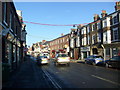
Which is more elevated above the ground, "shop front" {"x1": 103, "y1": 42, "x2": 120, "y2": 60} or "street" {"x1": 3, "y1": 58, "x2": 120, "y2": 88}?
"shop front" {"x1": 103, "y1": 42, "x2": 120, "y2": 60}

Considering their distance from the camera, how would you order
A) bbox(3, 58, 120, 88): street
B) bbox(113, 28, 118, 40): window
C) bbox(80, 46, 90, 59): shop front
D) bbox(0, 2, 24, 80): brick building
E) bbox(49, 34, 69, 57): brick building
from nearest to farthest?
bbox(3, 58, 120, 88): street
bbox(0, 2, 24, 80): brick building
bbox(113, 28, 118, 40): window
bbox(80, 46, 90, 59): shop front
bbox(49, 34, 69, 57): brick building

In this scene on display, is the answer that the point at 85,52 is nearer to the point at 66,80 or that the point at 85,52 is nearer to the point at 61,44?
the point at 61,44

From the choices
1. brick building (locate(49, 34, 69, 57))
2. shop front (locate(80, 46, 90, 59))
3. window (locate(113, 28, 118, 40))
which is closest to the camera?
window (locate(113, 28, 118, 40))

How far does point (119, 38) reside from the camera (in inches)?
976

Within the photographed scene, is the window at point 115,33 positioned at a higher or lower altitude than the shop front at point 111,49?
higher

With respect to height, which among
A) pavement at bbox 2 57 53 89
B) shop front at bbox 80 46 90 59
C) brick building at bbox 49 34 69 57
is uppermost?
brick building at bbox 49 34 69 57

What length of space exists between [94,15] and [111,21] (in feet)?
22.5

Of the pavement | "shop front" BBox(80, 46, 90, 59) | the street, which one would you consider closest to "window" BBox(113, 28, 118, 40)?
"shop front" BBox(80, 46, 90, 59)

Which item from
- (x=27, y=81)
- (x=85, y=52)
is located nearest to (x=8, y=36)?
(x=27, y=81)

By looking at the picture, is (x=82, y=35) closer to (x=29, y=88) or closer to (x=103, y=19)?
(x=103, y=19)

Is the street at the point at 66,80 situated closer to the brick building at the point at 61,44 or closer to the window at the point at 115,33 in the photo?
the window at the point at 115,33

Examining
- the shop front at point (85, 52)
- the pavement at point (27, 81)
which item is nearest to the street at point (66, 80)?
the pavement at point (27, 81)

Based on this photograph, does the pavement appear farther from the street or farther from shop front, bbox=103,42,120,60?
shop front, bbox=103,42,120,60

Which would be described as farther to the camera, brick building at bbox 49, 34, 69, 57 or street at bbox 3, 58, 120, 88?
brick building at bbox 49, 34, 69, 57
